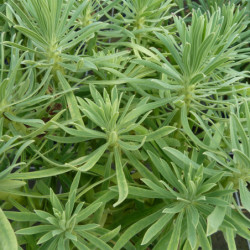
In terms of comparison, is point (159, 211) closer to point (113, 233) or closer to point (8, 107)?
point (113, 233)

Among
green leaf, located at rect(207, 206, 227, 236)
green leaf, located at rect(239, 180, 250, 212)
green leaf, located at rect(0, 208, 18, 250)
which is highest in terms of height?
green leaf, located at rect(239, 180, 250, 212)

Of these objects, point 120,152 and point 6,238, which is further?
point 120,152

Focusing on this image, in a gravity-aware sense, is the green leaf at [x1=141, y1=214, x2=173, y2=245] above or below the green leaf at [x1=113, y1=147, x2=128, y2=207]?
below

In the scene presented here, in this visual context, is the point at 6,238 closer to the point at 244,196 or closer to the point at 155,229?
the point at 155,229

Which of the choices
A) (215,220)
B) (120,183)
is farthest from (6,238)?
(215,220)

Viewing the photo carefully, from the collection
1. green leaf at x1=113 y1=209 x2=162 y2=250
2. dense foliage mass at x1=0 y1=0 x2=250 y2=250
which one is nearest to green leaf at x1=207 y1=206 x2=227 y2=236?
dense foliage mass at x1=0 y1=0 x2=250 y2=250

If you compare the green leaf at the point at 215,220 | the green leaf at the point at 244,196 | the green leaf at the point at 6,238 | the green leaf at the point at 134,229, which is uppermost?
the green leaf at the point at 244,196

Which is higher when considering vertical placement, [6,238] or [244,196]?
[244,196]

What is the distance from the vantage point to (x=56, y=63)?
1.88ft

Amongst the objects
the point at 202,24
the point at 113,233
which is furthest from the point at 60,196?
the point at 202,24

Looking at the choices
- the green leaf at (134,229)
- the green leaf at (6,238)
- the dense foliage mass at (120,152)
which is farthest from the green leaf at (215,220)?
the green leaf at (6,238)

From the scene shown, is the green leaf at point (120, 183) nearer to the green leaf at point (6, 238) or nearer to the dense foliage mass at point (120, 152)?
the dense foliage mass at point (120, 152)

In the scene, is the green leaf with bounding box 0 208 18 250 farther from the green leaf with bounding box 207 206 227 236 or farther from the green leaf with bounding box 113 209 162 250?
the green leaf with bounding box 207 206 227 236

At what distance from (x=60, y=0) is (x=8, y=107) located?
204 mm
